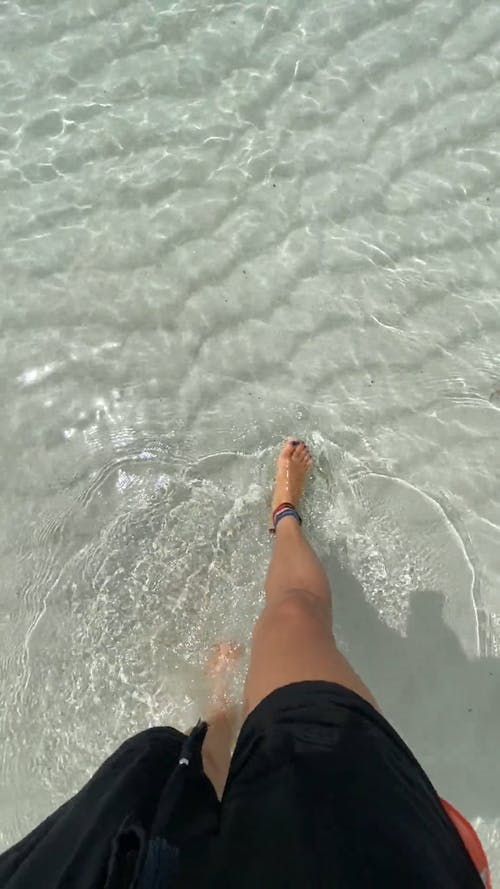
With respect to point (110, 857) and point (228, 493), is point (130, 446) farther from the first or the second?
point (110, 857)

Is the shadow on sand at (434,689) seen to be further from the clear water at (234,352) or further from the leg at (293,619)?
the leg at (293,619)

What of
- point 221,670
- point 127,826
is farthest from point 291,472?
point 127,826

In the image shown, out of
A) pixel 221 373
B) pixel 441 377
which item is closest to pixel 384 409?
pixel 441 377

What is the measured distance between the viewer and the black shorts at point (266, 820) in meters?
1.18

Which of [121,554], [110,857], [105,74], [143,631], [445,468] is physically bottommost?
[143,631]

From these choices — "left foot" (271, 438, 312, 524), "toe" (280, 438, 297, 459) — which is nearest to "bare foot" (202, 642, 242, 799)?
"left foot" (271, 438, 312, 524)

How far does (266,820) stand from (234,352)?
242 centimetres

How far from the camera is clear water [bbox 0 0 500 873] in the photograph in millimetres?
3051

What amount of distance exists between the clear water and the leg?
0.13 metres

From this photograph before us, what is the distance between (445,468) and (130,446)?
1.44 meters

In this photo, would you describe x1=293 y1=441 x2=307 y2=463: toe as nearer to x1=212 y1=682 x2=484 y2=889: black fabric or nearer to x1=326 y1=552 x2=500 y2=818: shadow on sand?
x1=326 y1=552 x2=500 y2=818: shadow on sand

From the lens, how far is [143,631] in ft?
10.2

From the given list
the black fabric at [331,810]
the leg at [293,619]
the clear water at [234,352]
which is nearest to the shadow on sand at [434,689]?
the clear water at [234,352]

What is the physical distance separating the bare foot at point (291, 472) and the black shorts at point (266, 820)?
168cm
